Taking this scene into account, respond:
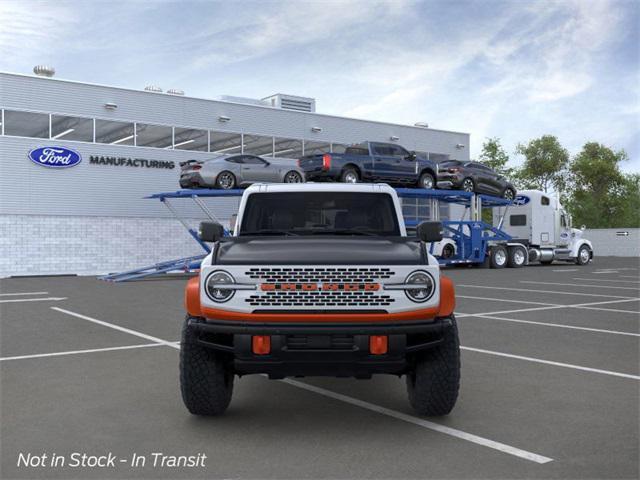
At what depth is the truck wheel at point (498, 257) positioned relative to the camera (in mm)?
29406

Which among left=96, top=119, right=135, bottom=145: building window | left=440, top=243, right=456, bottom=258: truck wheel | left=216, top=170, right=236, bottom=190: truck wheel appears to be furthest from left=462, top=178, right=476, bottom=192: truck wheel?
left=96, top=119, right=135, bottom=145: building window

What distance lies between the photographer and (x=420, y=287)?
15.4 feet

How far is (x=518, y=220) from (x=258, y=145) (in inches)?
504

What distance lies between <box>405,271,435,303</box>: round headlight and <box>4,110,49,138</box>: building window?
25.1 metres

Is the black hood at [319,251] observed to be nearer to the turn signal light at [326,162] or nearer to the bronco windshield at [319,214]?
the bronco windshield at [319,214]

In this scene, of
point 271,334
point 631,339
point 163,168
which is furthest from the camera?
point 163,168

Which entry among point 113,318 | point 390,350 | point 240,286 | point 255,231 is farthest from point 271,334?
point 113,318

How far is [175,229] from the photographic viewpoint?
3030cm

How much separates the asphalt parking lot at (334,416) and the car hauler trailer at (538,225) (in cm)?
2204

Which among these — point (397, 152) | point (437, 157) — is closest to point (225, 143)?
point (397, 152)

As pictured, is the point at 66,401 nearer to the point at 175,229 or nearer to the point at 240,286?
the point at 240,286

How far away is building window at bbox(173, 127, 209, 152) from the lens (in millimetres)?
30078

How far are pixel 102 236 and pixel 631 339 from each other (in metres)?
23.5

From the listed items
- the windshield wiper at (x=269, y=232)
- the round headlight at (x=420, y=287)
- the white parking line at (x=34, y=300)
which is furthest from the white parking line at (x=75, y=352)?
the white parking line at (x=34, y=300)
